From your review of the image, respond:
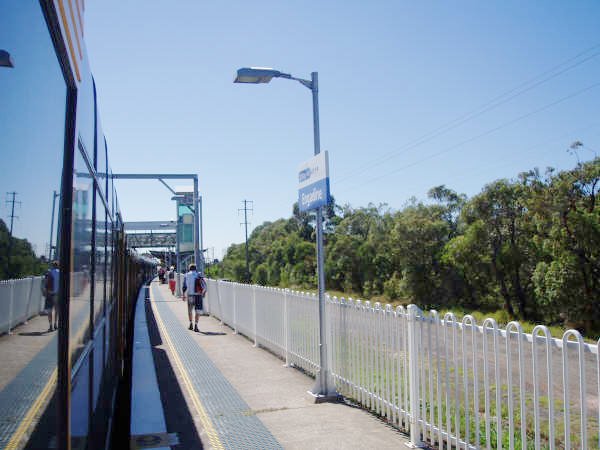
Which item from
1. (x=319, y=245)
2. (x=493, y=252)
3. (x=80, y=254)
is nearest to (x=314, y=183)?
(x=319, y=245)

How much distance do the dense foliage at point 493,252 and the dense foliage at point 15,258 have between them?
94.6 feet

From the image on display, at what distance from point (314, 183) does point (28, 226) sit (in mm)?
5874

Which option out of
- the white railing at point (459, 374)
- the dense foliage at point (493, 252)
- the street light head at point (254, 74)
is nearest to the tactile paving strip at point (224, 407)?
the white railing at point (459, 374)

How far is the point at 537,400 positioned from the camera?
3684 mm

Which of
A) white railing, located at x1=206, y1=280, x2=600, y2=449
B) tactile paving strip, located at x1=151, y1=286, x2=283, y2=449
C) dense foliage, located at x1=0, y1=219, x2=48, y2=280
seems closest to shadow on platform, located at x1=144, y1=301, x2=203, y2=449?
tactile paving strip, located at x1=151, y1=286, x2=283, y2=449

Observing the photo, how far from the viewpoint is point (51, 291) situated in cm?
182

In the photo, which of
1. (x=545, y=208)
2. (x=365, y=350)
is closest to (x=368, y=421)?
(x=365, y=350)

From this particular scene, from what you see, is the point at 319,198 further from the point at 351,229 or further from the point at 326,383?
the point at 351,229

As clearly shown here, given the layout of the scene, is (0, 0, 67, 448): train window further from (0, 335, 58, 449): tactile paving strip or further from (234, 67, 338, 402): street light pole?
(234, 67, 338, 402): street light pole

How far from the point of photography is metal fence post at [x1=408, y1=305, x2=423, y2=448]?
5137 mm

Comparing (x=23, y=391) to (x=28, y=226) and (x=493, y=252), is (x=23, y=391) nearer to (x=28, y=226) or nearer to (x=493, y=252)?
(x=28, y=226)

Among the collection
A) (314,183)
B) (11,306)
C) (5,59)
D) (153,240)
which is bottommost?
(11,306)

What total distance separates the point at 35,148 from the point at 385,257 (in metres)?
51.3

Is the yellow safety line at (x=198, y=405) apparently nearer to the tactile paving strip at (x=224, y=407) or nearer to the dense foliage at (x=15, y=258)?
the tactile paving strip at (x=224, y=407)
